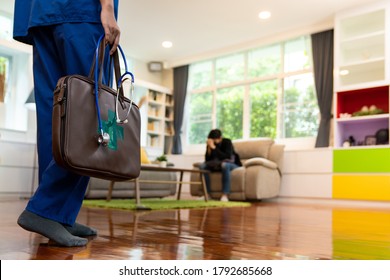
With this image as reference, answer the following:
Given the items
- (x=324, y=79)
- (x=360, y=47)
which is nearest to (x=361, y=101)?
(x=324, y=79)

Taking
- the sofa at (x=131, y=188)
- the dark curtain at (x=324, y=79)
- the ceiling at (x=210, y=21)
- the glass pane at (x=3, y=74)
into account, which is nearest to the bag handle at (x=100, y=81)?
the sofa at (x=131, y=188)

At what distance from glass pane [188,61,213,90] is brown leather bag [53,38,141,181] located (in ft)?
22.6

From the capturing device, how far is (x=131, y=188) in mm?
5113

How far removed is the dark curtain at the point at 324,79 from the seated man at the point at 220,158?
1541 mm

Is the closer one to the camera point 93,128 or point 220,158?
point 93,128

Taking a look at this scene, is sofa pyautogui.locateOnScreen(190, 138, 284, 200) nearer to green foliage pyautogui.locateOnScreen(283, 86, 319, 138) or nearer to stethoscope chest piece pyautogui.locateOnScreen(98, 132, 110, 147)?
green foliage pyautogui.locateOnScreen(283, 86, 319, 138)

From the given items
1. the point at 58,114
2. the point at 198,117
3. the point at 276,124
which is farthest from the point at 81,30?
the point at 198,117

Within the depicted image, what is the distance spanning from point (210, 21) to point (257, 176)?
260cm

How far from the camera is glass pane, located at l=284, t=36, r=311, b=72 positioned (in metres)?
6.68

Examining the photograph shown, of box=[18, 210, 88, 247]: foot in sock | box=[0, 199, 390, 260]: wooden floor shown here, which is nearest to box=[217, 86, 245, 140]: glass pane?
box=[0, 199, 390, 260]: wooden floor

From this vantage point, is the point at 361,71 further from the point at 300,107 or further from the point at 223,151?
the point at 223,151

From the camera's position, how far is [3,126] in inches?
235

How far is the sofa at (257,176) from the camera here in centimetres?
549

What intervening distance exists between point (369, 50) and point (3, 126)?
5.59 m
